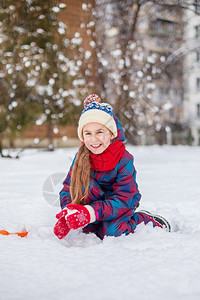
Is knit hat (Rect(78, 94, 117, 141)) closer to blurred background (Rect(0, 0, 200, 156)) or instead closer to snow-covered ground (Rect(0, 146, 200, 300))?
snow-covered ground (Rect(0, 146, 200, 300))

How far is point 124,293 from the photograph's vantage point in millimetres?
1063

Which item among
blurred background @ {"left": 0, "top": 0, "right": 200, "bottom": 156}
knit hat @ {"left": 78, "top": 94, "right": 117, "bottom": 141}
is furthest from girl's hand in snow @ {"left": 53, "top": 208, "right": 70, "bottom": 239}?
blurred background @ {"left": 0, "top": 0, "right": 200, "bottom": 156}

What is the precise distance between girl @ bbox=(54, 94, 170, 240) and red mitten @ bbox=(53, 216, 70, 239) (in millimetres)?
29

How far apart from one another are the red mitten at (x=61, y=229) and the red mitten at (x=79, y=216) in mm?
76

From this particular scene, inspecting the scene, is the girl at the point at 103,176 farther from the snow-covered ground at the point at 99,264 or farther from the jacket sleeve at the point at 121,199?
the snow-covered ground at the point at 99,264

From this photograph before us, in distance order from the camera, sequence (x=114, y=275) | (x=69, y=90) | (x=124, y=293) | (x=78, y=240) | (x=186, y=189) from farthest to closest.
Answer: (x=69, y=90)
(x=186, y=189)
(x=78, y=240)
(x=114, y=275)
(x=124, y=293)

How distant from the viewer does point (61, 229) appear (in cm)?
168

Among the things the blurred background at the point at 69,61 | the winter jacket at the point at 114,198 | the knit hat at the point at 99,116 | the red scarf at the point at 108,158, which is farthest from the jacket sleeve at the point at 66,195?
the blurred background at the point at 69,61

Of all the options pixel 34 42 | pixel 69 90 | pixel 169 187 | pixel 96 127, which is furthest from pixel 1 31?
pixel 96 127

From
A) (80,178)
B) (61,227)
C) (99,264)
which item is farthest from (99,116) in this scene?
(99,264)

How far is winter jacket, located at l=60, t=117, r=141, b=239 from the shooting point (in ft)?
5.77

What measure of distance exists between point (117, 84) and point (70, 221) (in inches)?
262

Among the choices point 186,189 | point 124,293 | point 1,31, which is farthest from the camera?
point 1,31

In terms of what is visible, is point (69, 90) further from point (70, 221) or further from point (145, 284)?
point (145, 284)
